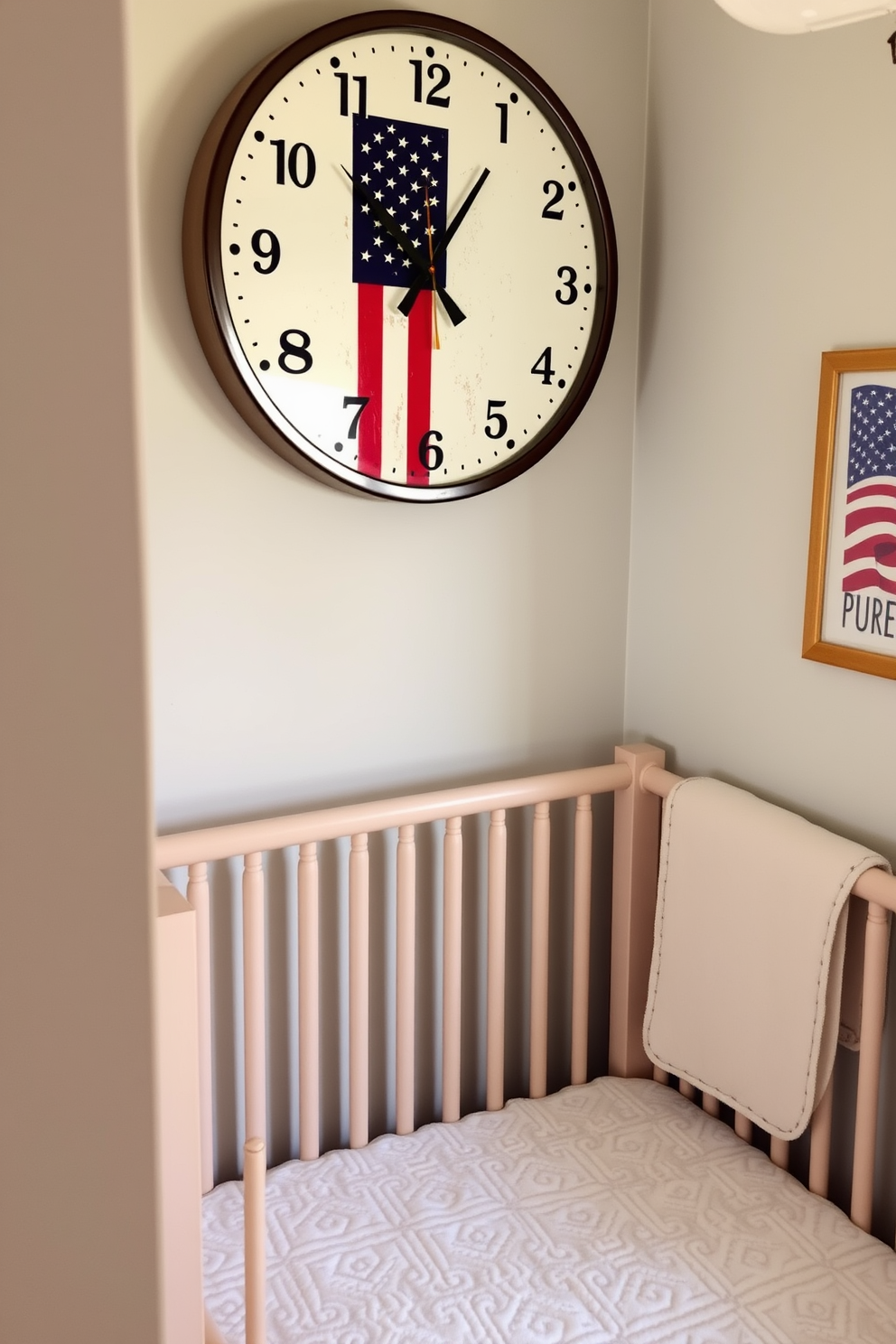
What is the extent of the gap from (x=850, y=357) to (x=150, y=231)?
2.99 ft

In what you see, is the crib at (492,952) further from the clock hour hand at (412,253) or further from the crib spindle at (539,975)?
the clock hour hand at (412,253)

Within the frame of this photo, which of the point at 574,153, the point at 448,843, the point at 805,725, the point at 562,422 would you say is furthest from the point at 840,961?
the point at 574,153

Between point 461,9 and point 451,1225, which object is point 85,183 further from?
point 461,9

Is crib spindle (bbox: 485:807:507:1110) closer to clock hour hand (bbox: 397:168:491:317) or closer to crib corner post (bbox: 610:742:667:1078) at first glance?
crib corner post (bbox: 610:742:667:1078)

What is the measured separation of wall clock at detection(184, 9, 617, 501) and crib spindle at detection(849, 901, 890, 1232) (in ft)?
2.72

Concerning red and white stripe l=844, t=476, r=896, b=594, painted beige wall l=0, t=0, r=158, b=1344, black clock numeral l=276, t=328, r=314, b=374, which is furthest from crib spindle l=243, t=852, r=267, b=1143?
painted beige wall l=0, t=0, r=158, b=1344

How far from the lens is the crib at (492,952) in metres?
1.49

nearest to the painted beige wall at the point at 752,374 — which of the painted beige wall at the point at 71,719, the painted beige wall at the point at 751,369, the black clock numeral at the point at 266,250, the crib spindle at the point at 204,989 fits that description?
the painted beige wall at the point at 751,369

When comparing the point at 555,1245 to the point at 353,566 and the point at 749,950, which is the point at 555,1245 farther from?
the point at 353,566

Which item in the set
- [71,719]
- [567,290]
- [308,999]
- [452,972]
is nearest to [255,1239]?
[71,719]

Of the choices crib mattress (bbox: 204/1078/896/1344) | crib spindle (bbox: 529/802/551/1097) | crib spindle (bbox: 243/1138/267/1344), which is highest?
crib spindle (bbox: 243/1138/267/1344)

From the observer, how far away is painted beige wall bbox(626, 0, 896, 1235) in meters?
1.48

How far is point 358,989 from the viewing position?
167 cm

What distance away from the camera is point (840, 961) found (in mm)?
1458
